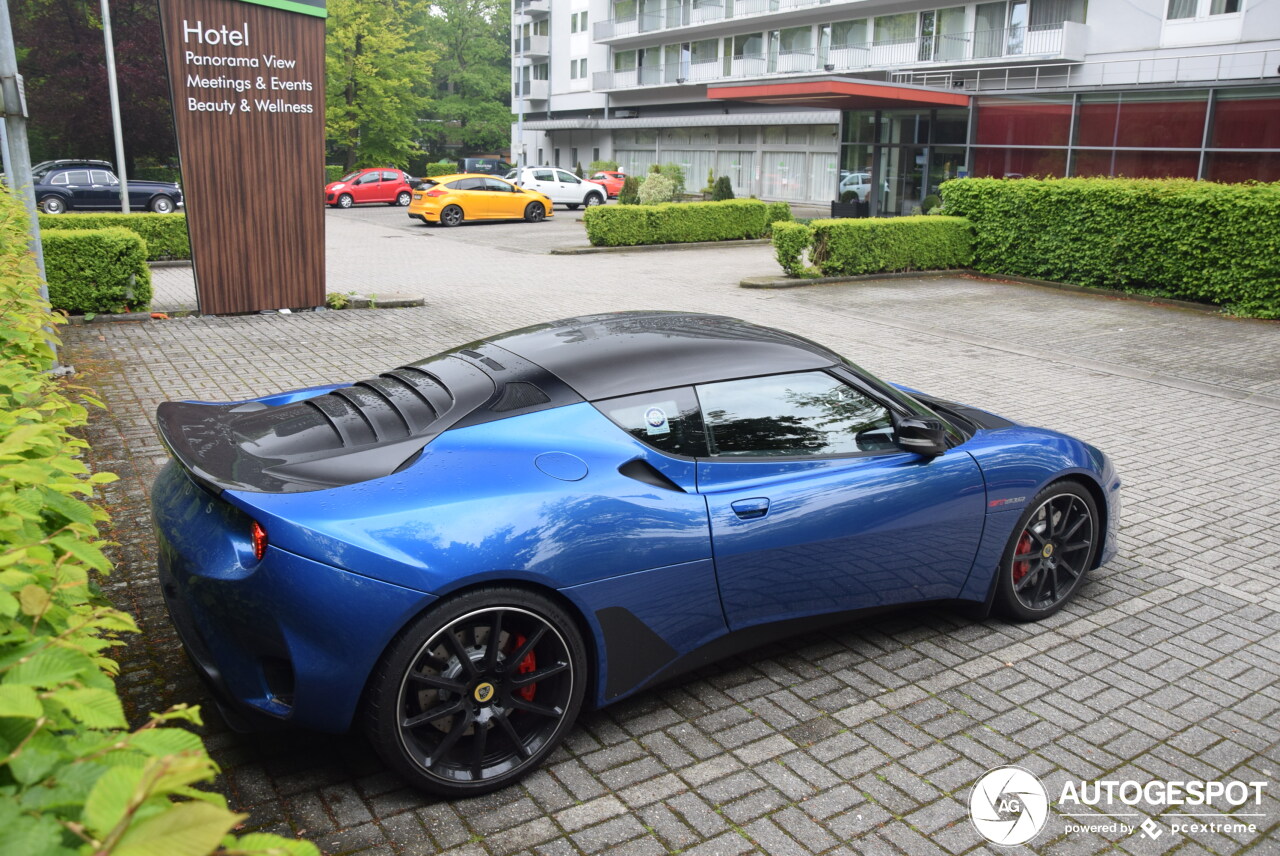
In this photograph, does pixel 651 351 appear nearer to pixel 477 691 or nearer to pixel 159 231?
pixel 477 691

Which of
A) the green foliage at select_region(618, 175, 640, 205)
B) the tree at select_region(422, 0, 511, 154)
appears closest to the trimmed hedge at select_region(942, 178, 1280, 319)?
the green foliage at select_region(618, 175, 640, 205)

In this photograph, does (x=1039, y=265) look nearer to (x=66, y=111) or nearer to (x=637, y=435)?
(x=637, y=435)

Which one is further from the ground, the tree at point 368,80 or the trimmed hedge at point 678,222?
the tree at point 368,80

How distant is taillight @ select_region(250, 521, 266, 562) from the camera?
10.7ft

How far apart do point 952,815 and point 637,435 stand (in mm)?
1727

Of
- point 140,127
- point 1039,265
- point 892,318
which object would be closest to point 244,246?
point 892,318

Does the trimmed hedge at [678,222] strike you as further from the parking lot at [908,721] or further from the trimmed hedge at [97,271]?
the parking lot at [908,721]

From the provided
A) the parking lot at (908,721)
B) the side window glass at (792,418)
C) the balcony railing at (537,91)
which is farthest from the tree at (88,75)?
the side window glass at (792,418)

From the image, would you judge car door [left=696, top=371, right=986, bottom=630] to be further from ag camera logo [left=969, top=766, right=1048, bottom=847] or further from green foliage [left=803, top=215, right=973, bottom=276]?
green foliage [left=803, top=215, right=973, bottom=276]

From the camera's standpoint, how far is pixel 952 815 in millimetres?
3484

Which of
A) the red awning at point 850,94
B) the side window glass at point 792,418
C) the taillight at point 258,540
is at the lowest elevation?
the taillight at point 258,540

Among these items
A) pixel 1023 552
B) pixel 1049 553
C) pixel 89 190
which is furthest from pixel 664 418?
pixel 89 190

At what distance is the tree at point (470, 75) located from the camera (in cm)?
7606

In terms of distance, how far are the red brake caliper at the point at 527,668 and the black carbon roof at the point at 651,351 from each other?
99 cm
